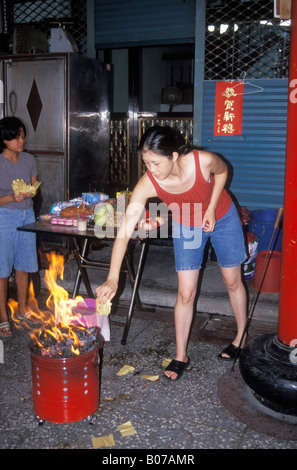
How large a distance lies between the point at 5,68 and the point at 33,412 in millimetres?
6471

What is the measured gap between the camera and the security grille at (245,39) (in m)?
7.10

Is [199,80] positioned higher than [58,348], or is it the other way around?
[199,80]

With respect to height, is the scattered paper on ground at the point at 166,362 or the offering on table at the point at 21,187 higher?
the offering on table at the point at 21,187

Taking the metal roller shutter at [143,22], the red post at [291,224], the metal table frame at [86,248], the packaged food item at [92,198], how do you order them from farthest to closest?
the metal roller shutter at [143,22] → the packaged food item at [92,198] → the metal table frame at [86,248] → the red post at [291,224]

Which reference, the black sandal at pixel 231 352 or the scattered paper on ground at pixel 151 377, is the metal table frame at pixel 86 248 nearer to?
the scattered paper on ground at pixel 151 377

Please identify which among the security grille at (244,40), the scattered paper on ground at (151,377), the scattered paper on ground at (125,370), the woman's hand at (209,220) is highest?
the security grille at (244,40)

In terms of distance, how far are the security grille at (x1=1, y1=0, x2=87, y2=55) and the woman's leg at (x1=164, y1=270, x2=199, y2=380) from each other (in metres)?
5.80

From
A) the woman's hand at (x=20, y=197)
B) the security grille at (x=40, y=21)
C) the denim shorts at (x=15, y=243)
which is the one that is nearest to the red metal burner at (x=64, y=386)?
the denim shorts at (x=15, y=243)

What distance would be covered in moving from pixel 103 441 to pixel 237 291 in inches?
75.2

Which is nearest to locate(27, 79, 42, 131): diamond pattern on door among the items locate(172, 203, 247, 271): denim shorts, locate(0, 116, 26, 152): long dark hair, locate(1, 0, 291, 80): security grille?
locate(1, 0, 291, 80): security grille

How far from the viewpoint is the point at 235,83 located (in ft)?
23.9

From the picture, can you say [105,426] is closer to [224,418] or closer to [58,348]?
[58,348]

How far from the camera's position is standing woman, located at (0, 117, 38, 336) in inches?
197

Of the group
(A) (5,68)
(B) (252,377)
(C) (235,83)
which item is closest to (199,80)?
(C) (235,83)
